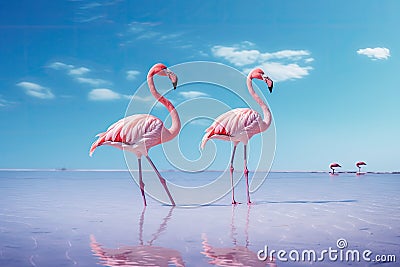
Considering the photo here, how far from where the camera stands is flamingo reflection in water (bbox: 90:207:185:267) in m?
3.61

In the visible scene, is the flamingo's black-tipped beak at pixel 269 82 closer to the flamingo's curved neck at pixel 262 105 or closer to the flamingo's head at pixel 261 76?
the flamingo's head at pixel 261 76

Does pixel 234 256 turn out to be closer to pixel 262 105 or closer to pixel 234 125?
pixel 234 125

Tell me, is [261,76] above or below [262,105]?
above

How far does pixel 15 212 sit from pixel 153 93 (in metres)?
3.46

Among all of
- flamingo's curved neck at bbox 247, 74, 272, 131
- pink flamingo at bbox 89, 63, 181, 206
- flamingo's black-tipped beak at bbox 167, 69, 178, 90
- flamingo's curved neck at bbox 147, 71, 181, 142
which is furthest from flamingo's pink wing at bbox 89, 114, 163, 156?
flamingo's curved neck at bbox 247, 74, 272, 131

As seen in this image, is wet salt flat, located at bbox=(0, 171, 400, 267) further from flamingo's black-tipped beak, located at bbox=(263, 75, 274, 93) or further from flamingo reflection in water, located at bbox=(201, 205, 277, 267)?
flamingo's black-tipped beak, located at bbox=(263, 75, 274, 93)

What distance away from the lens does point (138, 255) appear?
391cm

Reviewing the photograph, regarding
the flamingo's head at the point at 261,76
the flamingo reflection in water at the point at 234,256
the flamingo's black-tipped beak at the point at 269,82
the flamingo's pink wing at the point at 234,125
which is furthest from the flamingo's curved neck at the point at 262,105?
the flamingo reflection in water at the point at 234,256

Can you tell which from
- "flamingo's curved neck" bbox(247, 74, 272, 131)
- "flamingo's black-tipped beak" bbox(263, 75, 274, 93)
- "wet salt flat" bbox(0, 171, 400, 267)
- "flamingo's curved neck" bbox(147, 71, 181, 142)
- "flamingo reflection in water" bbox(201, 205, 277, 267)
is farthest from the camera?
"flamingo's curved neck" bbox(247, 74, 272, 131)

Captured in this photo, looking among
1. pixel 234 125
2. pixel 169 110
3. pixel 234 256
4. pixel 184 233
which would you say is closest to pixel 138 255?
pixel 234 256

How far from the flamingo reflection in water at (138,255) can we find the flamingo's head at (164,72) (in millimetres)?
4051

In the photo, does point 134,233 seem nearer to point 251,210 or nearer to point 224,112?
point 251,210

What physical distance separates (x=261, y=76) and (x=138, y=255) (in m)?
6.24

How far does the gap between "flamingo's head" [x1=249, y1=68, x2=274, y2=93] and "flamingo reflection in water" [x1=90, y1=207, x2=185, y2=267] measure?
5431mm
